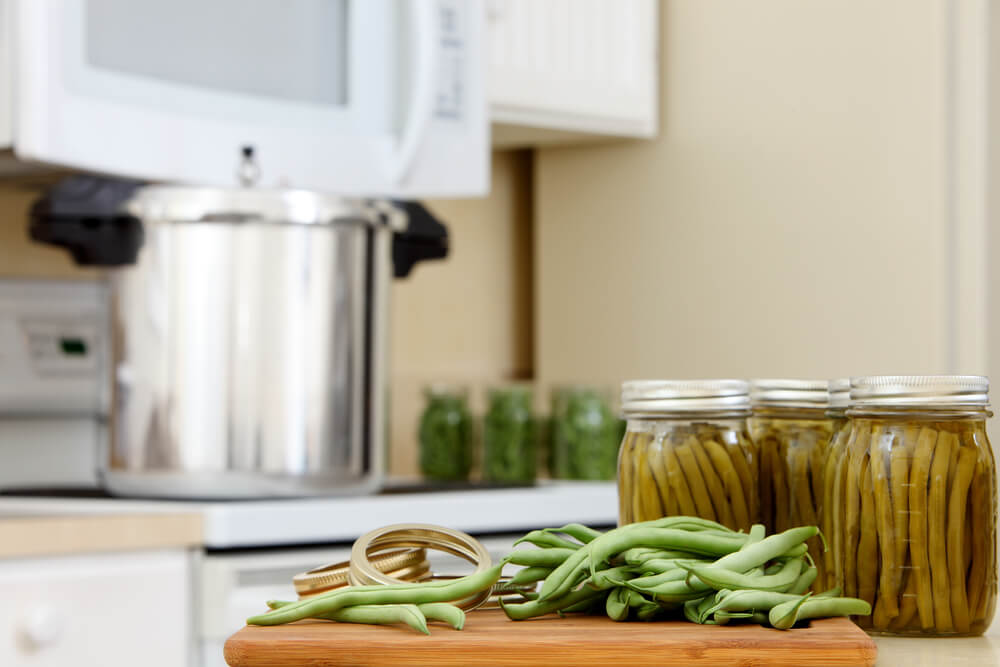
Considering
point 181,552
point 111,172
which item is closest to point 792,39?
point 111,172

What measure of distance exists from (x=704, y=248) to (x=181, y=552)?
3.35 ft

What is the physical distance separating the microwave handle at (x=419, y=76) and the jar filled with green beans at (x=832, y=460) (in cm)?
105

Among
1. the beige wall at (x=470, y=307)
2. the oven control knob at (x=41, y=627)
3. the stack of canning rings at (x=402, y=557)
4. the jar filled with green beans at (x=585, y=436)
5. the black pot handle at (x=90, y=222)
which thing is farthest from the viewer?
the beige wall at (x=470, y=307)

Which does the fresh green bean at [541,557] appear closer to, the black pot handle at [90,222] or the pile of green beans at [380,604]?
the pile of green beans at [380,604]

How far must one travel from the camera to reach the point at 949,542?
568mm

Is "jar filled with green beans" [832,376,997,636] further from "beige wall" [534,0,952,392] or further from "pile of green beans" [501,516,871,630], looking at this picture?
"beige wall" [534,0,952,392]

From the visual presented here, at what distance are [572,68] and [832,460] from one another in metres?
1.47

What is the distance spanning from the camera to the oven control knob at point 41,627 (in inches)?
46.5

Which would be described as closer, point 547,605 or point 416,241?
point 547,605

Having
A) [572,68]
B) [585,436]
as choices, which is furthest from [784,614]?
[572,68]

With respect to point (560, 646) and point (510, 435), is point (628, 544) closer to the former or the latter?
point (560, 646)

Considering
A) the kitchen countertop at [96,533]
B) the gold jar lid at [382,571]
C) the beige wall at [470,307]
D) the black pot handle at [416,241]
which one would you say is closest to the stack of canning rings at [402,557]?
the gold jar lid at [382,571]

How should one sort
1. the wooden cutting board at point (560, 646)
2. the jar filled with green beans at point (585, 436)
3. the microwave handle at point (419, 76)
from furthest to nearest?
1. the jar filled with green beans at point (585, 436)
2. the microwave handle at point (419, 76)
3. the wooden cutting board at point (560, 646)

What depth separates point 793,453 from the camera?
66cm
